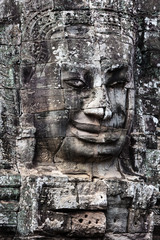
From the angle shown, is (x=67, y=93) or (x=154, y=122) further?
(x=154, y=122)

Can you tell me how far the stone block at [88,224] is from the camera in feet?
44.6

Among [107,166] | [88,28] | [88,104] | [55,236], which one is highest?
[88,28]

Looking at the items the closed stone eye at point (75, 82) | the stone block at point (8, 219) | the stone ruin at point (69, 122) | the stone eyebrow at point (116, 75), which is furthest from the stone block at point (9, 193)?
the stone eyebrow at point (116, 75)

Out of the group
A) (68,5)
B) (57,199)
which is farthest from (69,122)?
(68,5)

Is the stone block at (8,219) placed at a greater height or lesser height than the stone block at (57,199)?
lesser

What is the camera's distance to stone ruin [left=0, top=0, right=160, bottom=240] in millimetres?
13586

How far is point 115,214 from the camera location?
13945mm

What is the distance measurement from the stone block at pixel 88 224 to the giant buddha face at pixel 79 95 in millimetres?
707

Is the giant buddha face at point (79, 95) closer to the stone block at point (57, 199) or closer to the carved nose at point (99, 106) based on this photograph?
the carved nose at point (99, 106)

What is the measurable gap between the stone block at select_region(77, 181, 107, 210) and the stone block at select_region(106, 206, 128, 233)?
0.25 m

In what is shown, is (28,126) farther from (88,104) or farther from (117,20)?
(117,20)

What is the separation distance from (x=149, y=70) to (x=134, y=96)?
35.8 inches

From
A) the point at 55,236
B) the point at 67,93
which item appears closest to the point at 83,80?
the point at 67,93

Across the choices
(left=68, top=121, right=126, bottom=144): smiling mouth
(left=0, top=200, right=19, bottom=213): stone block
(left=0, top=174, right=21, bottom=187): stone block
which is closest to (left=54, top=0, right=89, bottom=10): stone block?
(left=68, top=121, right=126, bottom=144): smiling mouth
